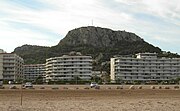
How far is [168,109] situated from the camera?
23.9m

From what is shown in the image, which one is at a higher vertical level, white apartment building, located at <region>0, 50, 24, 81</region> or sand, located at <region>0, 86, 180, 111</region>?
white apartment building, located at <region>0, 50, 24, 81</region>

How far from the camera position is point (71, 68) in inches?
6496

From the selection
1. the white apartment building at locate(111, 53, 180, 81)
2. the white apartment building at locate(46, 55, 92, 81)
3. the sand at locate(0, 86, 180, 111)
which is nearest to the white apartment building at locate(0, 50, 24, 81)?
the white apartment building at locate(46, 55, 92, 81)

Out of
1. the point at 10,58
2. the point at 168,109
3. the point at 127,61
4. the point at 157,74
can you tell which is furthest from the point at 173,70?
the point at 168,109

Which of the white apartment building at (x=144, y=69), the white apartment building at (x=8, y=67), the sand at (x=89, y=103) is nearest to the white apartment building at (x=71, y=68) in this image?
the white apartment building at (x=144, y=69)

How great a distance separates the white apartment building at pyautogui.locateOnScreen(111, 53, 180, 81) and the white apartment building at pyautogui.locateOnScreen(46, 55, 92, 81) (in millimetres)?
12889

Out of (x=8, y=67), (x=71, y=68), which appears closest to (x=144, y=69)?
(x=71, y=68)

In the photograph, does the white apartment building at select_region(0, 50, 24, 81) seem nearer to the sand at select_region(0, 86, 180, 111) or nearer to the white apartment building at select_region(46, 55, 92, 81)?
the white apartment building at select_region(46, 55, 92, 81)

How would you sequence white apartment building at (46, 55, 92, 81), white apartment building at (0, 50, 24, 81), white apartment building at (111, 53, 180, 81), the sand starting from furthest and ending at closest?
1. white apartment building at (111, 53, 180, 81)
2. white apartment building at (46, 55, 92, 81)
3. white apartment building at (0, 50, 24, 81)
4. the sand

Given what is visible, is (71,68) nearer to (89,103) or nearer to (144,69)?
(144,69)

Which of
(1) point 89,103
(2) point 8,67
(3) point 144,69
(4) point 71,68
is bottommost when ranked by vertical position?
(1) point 89,103

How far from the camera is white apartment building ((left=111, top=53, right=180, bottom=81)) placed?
550ft

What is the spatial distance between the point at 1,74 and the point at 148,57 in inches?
2806

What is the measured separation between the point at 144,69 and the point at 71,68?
113 feet
